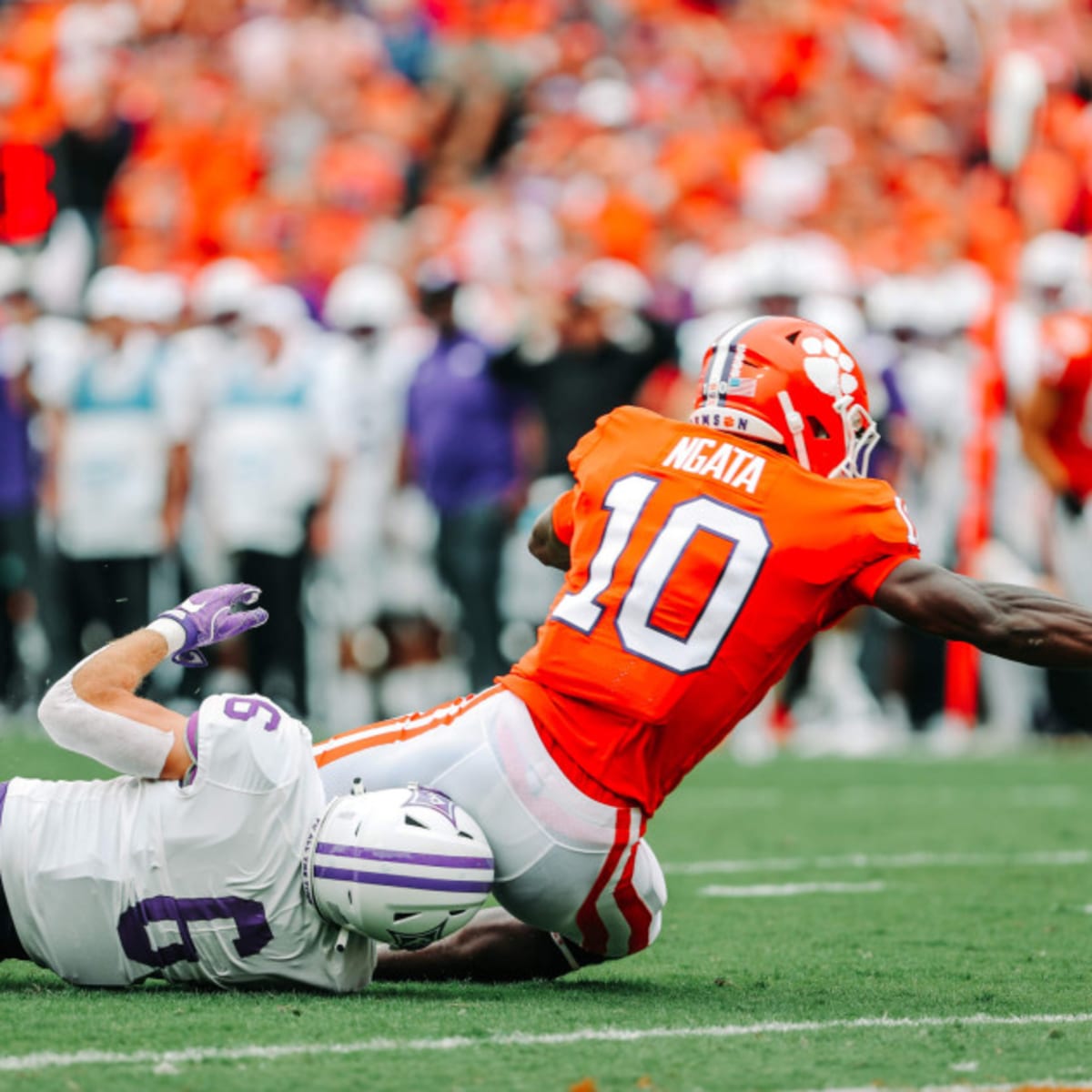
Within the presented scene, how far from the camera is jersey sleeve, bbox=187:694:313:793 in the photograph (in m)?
4.34

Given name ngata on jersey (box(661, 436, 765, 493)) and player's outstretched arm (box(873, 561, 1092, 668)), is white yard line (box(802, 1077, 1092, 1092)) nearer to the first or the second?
player's outstretched arm (box(873, 561, 1092, 668))

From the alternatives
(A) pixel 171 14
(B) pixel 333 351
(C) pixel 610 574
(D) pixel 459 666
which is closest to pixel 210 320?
(B) pixel 333 351

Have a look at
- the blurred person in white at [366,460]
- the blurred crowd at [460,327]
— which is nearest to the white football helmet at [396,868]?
the blurred crowd at [460,327]

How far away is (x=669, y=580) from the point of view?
4.44 meters

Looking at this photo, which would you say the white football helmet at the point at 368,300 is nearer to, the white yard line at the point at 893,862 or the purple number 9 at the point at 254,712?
the white yard line at the point at 893,862

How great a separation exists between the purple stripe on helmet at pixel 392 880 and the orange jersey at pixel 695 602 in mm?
344

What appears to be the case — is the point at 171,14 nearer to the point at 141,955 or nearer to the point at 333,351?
the point at 333,351

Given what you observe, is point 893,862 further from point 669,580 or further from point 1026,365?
point 1026,365

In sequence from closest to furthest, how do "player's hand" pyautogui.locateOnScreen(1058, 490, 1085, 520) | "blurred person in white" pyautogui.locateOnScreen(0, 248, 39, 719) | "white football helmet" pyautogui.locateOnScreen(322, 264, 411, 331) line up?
"player's hand" pyautogui.locateOnScreen(1058, 490, 1085, 520) → "blurred person in white" pyautogui.locateOnScreen(0, 248, 39, 719) → "white football helmet" pyautogui.locateOnScreen(322, 264, 411, 331)

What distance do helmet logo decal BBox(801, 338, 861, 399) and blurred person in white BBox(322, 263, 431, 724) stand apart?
23.8ft

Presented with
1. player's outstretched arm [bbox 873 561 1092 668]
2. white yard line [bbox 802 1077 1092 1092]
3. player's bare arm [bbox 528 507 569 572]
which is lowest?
white yard line [bbox 802 1077 1092 1092]

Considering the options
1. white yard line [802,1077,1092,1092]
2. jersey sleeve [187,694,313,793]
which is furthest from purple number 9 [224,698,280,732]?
white yard line [802,1077,1092,1092]

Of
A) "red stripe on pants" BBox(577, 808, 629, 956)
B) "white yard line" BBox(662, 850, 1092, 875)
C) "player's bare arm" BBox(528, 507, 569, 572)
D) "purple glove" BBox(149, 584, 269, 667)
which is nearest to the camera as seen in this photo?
"red stripe on pants" BBox(577, 808, 629, 956)

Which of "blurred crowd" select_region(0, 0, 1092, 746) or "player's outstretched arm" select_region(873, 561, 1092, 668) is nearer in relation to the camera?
"player's outstretched arm" select_region(873, 561, 1092, 668)
